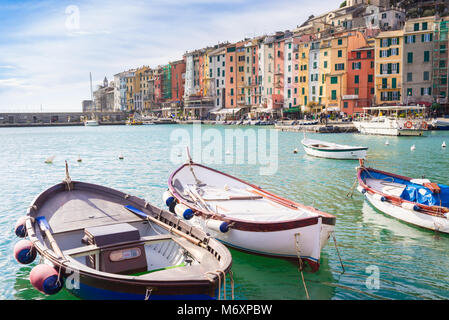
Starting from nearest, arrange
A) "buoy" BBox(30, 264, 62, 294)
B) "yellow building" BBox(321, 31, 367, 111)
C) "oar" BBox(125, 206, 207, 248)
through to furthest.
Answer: "buoy" BBox(30, 264, 62, 294) < "oar" BBox(125, 206, 207, 248) < "yellow building" BBox(321, 31, 367, 111)

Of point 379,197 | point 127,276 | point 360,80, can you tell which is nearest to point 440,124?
point 360,80

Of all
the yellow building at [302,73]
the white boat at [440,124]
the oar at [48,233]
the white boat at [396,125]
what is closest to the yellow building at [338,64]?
the yellow building at [302,73]

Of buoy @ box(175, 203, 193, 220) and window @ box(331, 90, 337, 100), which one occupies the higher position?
window @ box(331, 90, 337, 100)

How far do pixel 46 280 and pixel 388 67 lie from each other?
61.5 meters

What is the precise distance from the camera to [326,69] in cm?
6831

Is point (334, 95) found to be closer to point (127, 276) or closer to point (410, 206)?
point (410, 206)

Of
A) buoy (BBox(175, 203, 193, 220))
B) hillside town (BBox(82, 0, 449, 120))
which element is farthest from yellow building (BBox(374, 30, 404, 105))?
buoy (BBox(175, 203, 193, 220))

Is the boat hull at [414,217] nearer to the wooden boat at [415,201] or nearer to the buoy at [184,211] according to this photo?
the wooden boat at [415,201]

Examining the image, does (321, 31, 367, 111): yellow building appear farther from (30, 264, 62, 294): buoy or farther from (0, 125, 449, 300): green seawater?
(30, 264, 62, 294): buoy

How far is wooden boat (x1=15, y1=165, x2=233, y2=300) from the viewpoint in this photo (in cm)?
611

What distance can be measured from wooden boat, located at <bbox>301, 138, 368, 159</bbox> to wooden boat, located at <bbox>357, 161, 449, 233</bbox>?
13.2 metres
